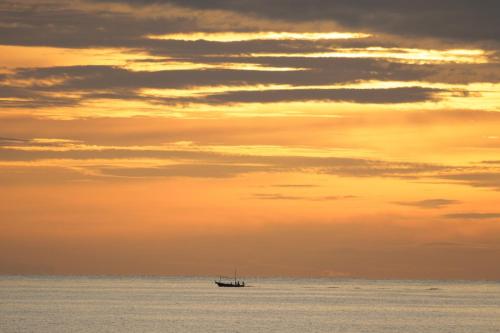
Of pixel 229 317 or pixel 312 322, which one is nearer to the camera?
pixel 312 322

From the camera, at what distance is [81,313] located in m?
183

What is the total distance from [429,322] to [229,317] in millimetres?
33633

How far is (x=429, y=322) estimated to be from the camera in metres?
170

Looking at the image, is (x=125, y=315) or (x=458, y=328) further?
(x=125, y=315)

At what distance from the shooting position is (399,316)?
18688 cm

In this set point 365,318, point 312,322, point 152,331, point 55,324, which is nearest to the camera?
point 152,331

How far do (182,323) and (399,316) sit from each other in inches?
1791

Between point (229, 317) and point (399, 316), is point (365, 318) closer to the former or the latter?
point (399, 316)

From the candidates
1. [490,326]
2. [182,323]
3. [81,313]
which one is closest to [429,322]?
[490,326]

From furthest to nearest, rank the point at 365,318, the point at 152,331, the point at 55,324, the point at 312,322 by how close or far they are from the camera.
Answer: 1. the point at 365,318
2. the point at 312,322
3. the point at 55,324
4. the point at 152,331

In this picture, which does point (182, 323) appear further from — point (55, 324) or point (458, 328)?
point (458, 328)

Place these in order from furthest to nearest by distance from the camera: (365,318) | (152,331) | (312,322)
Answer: (365,318)
(312,322)
(152,331)

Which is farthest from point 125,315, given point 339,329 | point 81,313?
Result: point 339,329

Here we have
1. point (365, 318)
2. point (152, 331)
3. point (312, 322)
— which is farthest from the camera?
point (365, 318)
